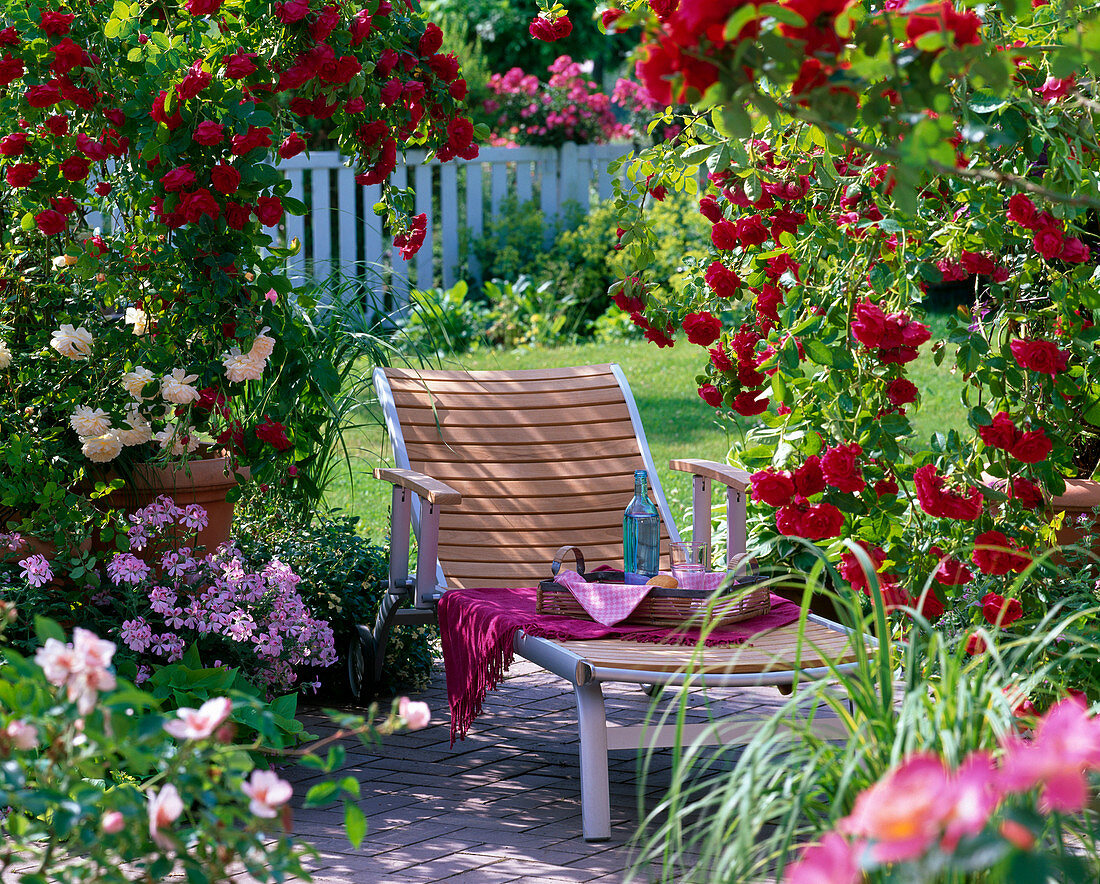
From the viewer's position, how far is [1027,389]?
3244 mm

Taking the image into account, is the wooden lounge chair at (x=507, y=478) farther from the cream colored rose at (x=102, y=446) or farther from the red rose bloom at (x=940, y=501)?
the cream colored rose at (x=102, y=446)

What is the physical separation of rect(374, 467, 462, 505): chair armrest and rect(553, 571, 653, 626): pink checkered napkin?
0.35m

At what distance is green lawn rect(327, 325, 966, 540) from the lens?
6.16 metres

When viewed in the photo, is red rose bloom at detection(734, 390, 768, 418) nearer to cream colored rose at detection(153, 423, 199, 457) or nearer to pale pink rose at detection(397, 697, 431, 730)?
cream colored rose at detection(153, 423, 199, 457)

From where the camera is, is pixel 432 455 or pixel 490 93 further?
pixel 490 93

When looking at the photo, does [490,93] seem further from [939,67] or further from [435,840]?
[939,67]

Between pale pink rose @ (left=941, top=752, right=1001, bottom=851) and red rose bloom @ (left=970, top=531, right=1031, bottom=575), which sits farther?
red rose bloom @ (left=970, top=531, right=1031, bottom=575)

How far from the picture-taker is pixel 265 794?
1562mm

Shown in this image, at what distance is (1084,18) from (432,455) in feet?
7.18

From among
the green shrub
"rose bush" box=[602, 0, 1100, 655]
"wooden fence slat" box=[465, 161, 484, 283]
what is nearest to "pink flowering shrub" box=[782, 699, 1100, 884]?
"rose bush" box=[602, 0, 1100, 655]

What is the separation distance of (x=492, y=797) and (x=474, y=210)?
6725mm

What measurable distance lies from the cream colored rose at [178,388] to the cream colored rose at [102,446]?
0.55 ft

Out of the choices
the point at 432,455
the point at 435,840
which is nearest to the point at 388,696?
the point at 432,455

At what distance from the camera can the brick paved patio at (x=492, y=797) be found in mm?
2727
